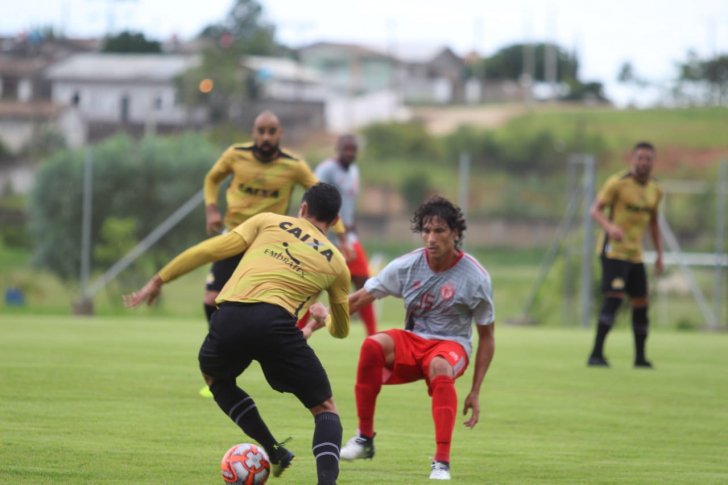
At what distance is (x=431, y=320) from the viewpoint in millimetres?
6160

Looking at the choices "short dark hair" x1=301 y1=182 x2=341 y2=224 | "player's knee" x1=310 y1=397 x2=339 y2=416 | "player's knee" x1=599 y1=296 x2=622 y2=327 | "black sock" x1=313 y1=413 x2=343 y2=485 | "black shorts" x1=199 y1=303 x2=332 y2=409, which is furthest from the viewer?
"player's knee" x1=599 y1=296 x2=622 y2=327

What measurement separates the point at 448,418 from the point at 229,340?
1.32 m

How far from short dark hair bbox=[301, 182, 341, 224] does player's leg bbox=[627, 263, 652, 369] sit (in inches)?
270

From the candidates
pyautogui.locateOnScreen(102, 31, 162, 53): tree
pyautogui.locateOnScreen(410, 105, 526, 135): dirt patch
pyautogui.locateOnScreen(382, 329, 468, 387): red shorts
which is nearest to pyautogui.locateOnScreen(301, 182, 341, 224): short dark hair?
pyautogui.locateOnScreen(382, 329, 468, 387): red shorts

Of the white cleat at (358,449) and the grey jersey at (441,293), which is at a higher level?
the grey jersey at (441,293)

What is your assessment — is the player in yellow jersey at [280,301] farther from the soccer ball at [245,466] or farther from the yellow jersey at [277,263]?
the soccer ball at [245,466]

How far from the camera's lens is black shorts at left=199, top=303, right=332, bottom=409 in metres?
4.94

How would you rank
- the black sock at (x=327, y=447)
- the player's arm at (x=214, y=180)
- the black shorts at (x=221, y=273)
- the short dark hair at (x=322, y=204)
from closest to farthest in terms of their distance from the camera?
the black sock at (x=327, y=447) → the short dark hair at (x=322, y=204) → the black shorts at (x=221, y=273) → the player's arm at (x=214, y=180)

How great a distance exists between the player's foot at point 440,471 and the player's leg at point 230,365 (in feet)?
2.73

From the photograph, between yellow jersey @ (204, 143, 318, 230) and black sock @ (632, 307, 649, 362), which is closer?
yellow jersey @ (204, 143, 318, 230)

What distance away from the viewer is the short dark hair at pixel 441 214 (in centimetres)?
577

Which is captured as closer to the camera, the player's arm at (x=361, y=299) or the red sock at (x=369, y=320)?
the player's arm at (x=361, y=299)

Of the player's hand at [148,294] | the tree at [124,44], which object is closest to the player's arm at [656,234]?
the player's hand at [148,294]

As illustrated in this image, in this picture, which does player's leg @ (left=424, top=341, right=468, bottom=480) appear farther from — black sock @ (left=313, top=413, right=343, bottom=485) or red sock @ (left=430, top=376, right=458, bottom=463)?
black sock @ (left=313, top=413, right=343, bottom=485)
